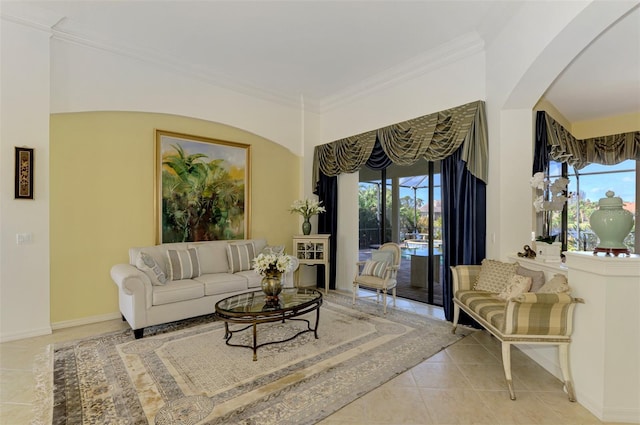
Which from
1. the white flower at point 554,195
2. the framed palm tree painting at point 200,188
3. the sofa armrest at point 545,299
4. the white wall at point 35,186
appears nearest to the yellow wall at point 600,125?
the white flower at point 554,195

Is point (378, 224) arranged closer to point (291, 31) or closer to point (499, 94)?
point (499, 94)

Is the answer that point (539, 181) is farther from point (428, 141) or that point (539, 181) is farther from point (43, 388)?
point (43, 388)

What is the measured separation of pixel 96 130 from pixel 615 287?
5589 mm

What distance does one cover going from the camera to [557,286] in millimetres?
2576

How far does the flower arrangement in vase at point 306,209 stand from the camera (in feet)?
18.6

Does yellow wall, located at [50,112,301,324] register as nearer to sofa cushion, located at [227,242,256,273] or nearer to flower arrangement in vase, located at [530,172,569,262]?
sofa cushion, located at [227,242,256,273]

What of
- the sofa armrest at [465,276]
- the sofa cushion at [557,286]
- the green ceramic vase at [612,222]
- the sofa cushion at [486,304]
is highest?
the green ceramic vase at [612,222]

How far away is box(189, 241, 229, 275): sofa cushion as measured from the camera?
446 centimetres

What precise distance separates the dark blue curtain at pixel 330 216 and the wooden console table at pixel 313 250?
0.42 m

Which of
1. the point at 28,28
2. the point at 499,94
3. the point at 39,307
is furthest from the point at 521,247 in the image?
the point at 28,28

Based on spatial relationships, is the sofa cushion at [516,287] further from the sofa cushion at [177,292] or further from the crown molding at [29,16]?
the crown molding at [29,16]

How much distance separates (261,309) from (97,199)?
275cm

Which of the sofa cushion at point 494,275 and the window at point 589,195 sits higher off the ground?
the window at point 589,195

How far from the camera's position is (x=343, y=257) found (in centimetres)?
593
